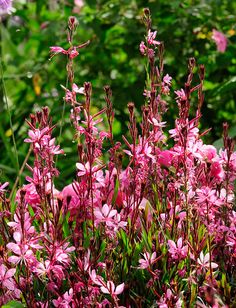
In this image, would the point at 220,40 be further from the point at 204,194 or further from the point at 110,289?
the point at 110,289

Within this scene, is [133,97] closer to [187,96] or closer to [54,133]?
[54,133]

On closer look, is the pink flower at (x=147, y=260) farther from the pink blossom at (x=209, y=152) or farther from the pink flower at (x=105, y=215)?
the pink blossom at (x=209, y=152)

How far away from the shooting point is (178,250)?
1582mm

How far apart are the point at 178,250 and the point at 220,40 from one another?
2180 mm

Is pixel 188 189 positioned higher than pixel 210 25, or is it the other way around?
pixel 188 189

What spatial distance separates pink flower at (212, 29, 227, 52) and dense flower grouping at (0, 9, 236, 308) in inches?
71.6

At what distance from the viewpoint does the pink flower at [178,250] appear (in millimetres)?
1575

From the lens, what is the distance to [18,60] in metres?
4.89

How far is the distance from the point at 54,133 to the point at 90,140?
102 inches

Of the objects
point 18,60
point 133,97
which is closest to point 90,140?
point 133,97

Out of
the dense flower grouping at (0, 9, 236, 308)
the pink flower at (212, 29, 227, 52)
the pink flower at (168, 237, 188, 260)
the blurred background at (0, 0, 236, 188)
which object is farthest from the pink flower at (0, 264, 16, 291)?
the pink flower at (212, 29, 227, 52)

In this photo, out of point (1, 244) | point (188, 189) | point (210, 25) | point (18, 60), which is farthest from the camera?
point (18, 60)

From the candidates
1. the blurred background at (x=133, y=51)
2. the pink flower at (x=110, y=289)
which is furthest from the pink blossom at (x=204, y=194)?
the blurred background at (x=133, y=51)

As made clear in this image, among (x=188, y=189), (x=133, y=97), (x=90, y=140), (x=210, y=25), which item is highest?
(x=90, y=140)
